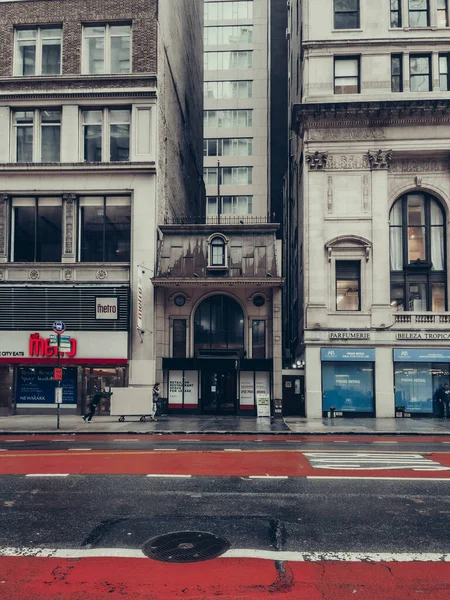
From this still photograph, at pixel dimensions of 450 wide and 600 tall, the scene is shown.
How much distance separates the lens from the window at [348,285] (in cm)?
3144

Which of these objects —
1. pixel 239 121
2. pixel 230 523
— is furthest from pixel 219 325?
pixel 239 121

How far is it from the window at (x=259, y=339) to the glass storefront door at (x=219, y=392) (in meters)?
1.63

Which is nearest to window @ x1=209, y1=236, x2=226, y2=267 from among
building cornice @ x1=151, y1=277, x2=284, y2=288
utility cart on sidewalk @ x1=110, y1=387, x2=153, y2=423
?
building cornice @ x1=151, y1=277, x2=284, y2=288

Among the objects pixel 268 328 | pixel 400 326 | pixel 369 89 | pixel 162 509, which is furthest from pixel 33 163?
pixel 162 509

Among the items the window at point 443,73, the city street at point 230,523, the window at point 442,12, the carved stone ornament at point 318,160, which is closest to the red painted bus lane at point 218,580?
the city street at point 230,523

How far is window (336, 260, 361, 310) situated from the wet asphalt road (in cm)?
1873

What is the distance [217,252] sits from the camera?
105 feet

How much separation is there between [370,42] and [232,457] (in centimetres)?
2512

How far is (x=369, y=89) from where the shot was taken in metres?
32.0

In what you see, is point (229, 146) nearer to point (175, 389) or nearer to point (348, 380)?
point (175, 389)

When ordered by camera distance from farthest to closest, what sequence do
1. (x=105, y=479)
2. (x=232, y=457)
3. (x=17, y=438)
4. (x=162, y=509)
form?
(x=17, y=438), (x=232, y=457), (x=105, y=479), (x=162, y=509)

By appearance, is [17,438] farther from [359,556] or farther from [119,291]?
[359,556]

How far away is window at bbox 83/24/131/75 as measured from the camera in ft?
106

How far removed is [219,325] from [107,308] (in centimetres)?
612
